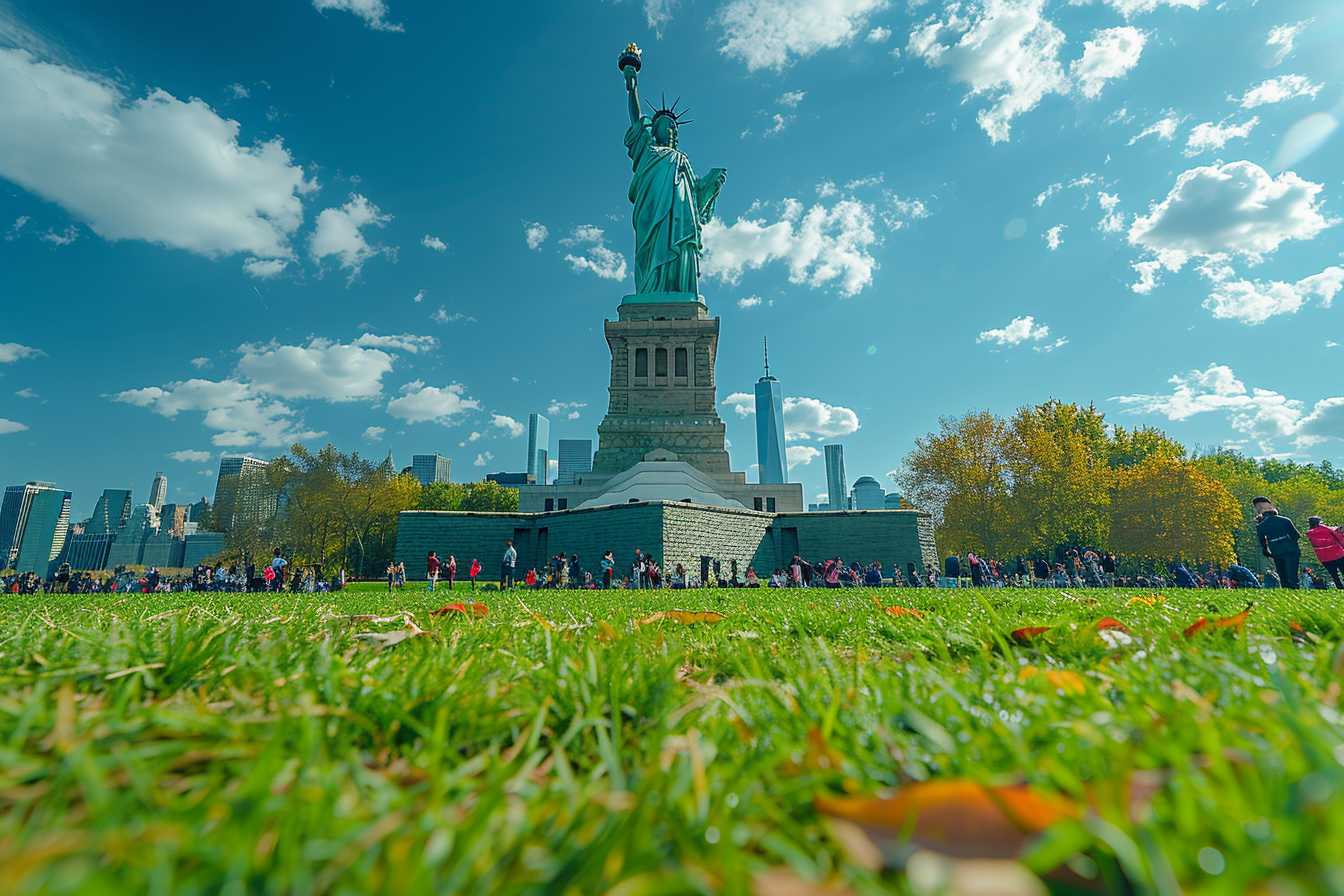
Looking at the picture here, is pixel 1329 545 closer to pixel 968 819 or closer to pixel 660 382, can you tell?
pixel 968 819

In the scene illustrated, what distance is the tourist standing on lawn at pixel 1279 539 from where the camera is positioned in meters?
11.0

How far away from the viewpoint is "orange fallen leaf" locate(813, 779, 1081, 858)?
80 cm

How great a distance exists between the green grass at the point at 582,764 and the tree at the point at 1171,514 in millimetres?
44797

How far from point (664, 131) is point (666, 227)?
10795 mm

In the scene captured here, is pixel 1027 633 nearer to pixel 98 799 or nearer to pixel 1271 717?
pixel 1271 717

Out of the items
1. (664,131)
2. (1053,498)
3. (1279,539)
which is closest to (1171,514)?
(1053,498)

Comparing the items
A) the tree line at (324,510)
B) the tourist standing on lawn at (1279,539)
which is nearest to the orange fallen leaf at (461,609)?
the tourist standing on lawn at (1279,539)

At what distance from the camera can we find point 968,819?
829mm

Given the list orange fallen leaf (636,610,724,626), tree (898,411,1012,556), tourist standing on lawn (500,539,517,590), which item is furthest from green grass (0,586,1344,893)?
tree (898,411,1012,556)

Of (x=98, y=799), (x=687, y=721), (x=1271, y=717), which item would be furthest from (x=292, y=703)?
Answer: (x=1271, y=717)

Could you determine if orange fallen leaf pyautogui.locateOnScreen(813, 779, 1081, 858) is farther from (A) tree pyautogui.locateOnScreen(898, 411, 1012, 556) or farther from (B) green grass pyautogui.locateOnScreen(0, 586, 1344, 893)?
(A) tree pyautogui.locateOnScreen(898, 411, 1012, 556)

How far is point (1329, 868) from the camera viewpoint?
24.8 inches

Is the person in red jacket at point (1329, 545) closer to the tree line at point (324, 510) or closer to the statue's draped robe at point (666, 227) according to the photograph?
the statue's draped robe at point (666, 227)

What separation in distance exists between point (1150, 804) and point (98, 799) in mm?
1435
